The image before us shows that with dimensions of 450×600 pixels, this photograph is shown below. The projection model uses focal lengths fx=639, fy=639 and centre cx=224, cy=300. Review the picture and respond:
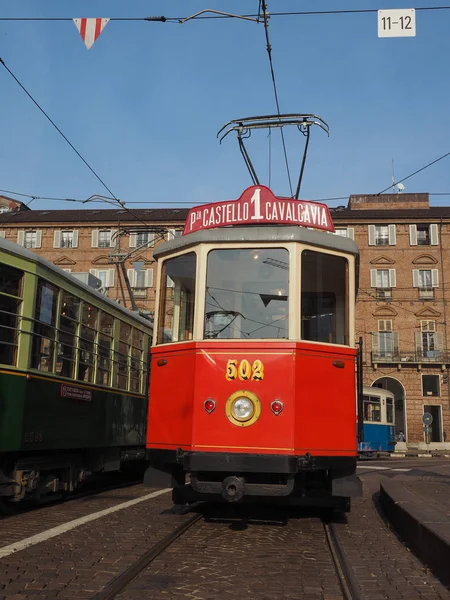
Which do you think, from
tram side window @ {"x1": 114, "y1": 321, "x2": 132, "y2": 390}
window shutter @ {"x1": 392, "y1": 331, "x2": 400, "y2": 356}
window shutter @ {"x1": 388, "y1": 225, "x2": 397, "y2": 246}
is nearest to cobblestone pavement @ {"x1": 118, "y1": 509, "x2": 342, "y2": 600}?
tram side window @ {"x1": 114, "y1": 321, "x2": 132, "y2": 390}

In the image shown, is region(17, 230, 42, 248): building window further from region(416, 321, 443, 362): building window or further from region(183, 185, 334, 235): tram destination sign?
region(183, 185, 334, 235): tram destination sign

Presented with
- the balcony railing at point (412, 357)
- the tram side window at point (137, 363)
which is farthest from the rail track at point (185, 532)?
the balcony railing at point (412, 357)

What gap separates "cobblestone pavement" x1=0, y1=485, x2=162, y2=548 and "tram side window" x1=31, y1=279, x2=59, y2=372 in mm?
1662

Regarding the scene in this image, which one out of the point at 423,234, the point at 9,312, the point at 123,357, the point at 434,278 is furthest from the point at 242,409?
the point at 423,234

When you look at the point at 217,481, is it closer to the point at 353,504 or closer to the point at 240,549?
the point at 240,549

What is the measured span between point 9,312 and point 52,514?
2.47m

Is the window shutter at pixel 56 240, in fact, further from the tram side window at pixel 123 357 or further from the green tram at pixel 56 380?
the green tram at pixel 56 380

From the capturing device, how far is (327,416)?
6.20 meters

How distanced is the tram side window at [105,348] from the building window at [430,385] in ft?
107

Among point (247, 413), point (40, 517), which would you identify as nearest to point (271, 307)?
point (247, 413)

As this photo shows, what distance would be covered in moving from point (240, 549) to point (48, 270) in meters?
4.00

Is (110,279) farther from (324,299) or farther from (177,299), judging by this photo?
(324,299)

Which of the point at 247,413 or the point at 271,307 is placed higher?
the point at 271,307

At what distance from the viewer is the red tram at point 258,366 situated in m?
5.96
